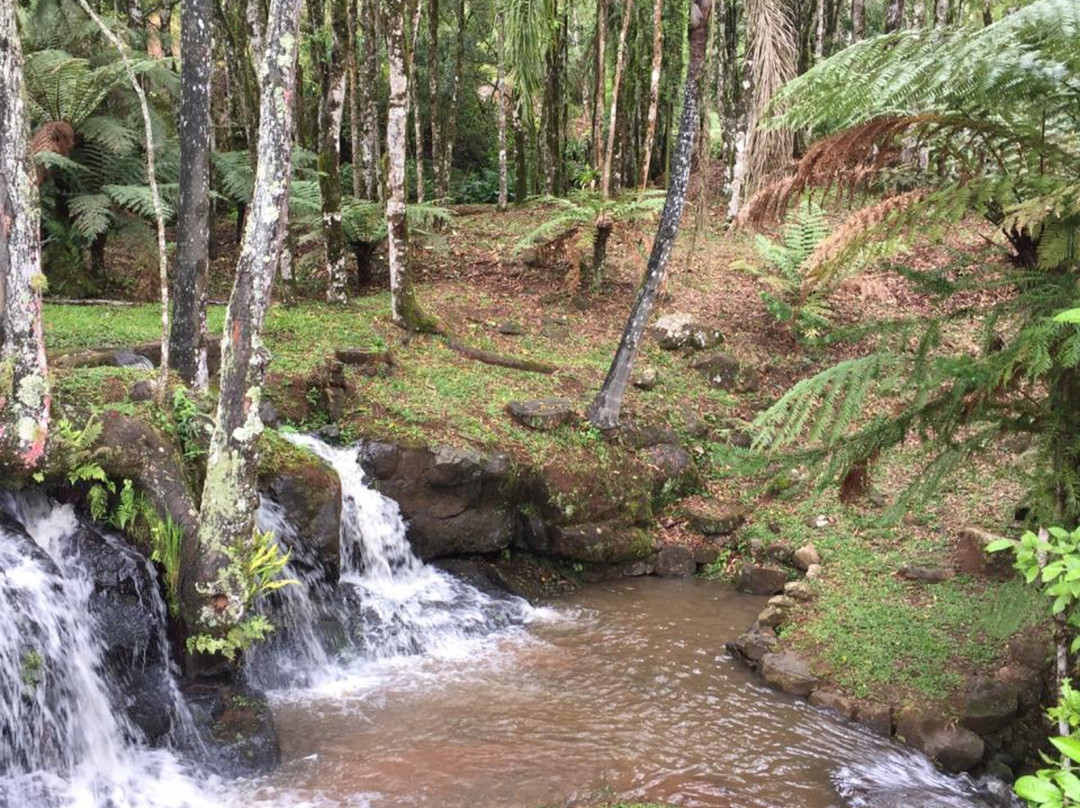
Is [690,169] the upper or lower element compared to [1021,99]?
upper

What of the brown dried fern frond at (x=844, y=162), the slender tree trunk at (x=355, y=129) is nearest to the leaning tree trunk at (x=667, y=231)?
the brown dried fern frond at (x=844, y=162)

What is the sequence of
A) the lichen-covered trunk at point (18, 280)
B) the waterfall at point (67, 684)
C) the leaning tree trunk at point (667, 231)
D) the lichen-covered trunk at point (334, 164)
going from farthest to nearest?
the lichen-covered trunk at point (334, 164)
the leaning tree trunk at point (667, 231)
the lichen-covered trunk at point (18, 280)
the waterfall at point (67, 684)

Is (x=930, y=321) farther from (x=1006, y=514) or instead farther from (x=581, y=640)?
(x=1006, y=514)

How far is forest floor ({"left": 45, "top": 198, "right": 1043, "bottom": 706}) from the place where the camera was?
7.40 m

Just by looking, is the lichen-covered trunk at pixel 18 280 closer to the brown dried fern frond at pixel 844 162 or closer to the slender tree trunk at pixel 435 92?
the brown dried fern frond at pixel 844 162

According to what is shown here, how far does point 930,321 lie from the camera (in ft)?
17.6

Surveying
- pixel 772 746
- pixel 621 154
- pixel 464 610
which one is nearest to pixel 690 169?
pixel 464 610

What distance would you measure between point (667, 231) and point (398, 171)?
353 cm

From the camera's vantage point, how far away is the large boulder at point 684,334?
13367mm

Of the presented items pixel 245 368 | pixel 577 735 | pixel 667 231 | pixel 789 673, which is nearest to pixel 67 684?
pixel 245 368

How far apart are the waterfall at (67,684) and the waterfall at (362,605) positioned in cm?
121

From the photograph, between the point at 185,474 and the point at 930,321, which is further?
the point at 185,474

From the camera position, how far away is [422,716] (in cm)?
680

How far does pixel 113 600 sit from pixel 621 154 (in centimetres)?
1486
